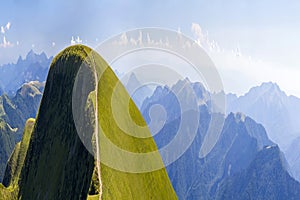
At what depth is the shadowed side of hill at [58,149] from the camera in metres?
62.2

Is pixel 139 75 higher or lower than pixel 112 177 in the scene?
higher

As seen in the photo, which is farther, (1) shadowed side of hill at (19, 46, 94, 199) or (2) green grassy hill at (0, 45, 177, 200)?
(1) shadowed side of hill at (19, 46, 94, 199)

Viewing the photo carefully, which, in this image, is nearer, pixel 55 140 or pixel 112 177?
pixel 112 177

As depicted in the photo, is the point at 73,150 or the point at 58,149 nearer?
the point at 73,150

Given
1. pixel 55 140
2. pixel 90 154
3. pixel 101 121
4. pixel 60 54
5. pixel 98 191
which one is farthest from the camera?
pixel 60 54

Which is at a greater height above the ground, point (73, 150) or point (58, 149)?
point (58, 149)

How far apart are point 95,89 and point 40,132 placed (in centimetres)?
2134

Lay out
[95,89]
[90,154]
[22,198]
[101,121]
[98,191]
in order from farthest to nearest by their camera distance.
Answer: [22,198] < [95,89] < [101,121] < [90,154] < [98,191]

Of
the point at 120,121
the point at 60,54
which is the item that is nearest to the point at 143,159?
the point at 120,121

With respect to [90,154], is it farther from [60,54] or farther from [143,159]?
[60,54]

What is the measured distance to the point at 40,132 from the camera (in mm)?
82938

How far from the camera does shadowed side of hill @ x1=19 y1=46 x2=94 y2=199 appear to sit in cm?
6219

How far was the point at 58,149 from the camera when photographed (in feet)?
238

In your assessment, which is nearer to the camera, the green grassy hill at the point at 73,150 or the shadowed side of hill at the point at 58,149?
the green grassy hill at the point at 73,150
